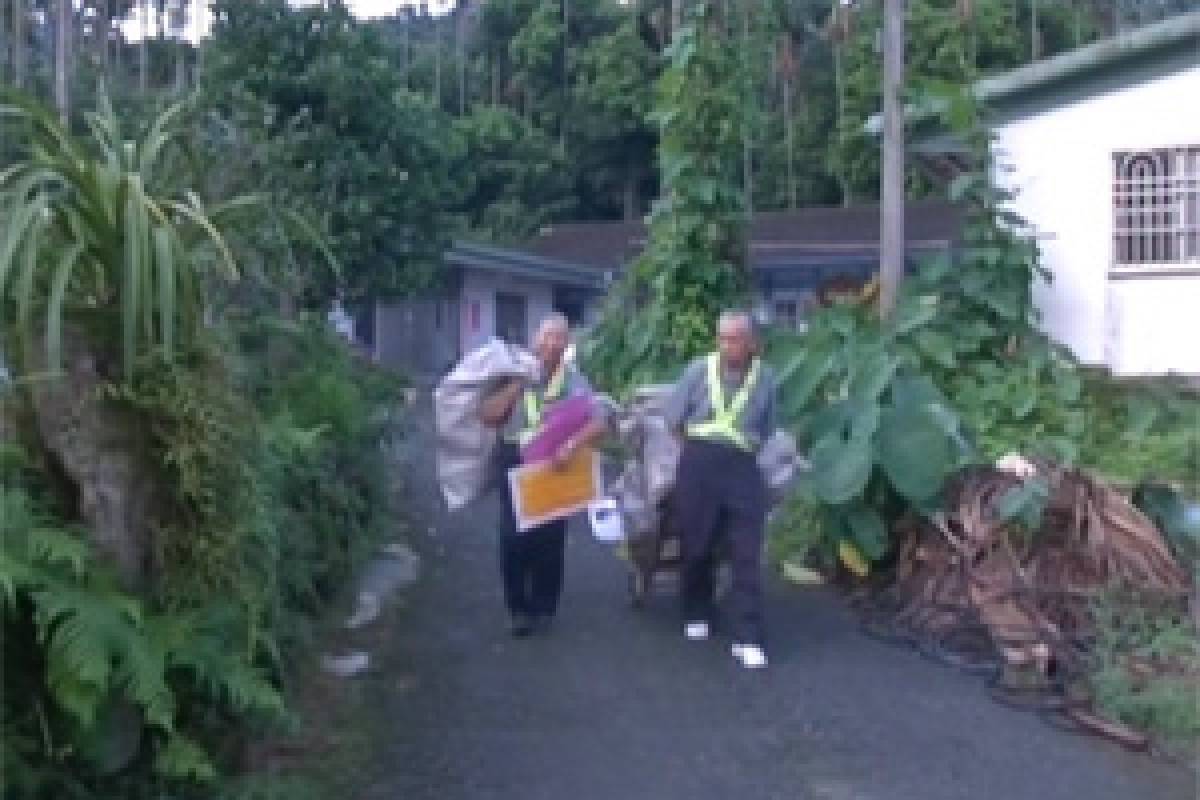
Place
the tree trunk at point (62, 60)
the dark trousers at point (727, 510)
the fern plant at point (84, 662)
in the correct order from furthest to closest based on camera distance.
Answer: the tree trunk at point (62, 60), the dark trousers at point (727, 510), the fern plant at point (84, 662)

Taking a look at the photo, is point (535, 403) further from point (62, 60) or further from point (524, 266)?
point (524, 266)

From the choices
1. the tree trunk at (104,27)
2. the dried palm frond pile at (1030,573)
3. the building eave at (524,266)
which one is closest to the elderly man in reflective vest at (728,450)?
the dried palm frond pile at (1030,573)

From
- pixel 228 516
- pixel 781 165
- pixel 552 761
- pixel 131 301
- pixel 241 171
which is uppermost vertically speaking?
pixel 781 165

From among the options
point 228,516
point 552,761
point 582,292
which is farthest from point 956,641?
point 582,292

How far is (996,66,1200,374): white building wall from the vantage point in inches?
609

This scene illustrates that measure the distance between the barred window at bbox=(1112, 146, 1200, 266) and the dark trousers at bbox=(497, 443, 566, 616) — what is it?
26.1 feet

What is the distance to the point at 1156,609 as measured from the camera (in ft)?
29.2

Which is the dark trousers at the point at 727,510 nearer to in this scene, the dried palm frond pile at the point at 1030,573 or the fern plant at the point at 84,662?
the dried palm frond pile at the point at 1030,573

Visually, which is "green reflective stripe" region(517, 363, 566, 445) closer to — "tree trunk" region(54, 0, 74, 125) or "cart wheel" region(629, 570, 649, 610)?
"cart wheel" region(629, 570, 649, 610)

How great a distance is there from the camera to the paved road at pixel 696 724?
6953 mm

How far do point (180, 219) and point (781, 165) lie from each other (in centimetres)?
3974

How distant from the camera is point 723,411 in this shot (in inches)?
359

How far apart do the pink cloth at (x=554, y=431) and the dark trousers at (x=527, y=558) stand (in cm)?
9

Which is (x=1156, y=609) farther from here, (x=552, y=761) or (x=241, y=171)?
(x=241, y=171)
